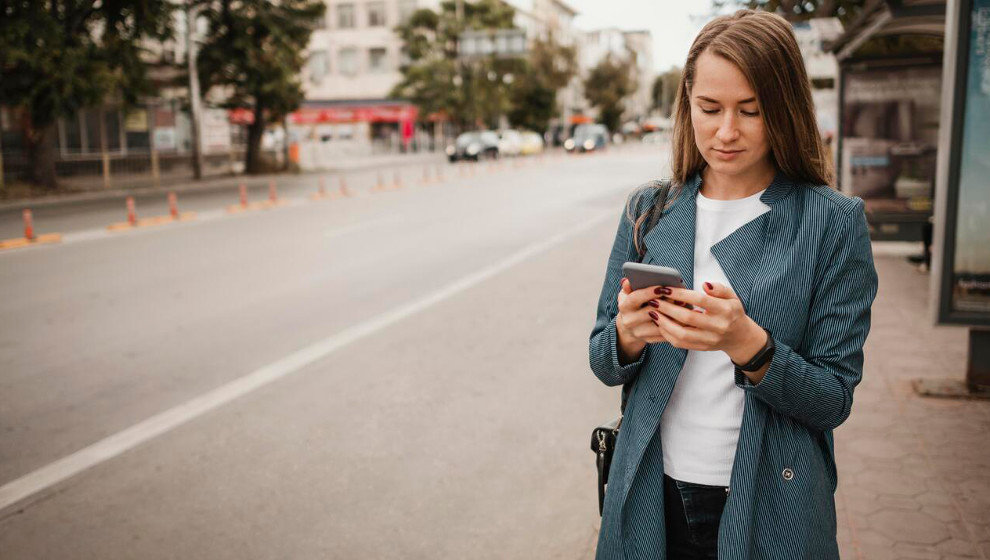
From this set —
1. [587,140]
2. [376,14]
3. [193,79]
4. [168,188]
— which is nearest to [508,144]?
[587,140]

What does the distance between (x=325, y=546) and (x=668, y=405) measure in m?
2.40

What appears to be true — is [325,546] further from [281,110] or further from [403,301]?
[281,110]

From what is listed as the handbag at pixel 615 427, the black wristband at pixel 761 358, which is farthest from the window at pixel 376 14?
the black wristband at pixel 761 358

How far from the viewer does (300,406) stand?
562cm

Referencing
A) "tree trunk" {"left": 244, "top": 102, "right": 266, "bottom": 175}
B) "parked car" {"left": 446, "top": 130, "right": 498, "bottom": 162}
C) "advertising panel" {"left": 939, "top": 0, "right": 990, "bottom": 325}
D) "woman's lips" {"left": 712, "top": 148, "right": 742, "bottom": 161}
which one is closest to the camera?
"woman's lips" {"left": 712, "top": 148, "right": 742, "bottom": 161}

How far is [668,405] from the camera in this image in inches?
72.4

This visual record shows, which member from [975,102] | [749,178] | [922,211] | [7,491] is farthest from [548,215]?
[749,178]

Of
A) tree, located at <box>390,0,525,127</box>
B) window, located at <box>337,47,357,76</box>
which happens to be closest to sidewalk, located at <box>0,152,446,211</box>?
tree, located at <box>390,0,525,127</box>

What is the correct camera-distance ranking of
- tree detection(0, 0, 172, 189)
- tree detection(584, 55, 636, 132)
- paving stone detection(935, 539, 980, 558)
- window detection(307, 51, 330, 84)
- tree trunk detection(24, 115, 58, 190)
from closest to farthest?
paving stone detection(935, 539, 980, 558)
tree detection(0, 0, 172, 189)
tree trunk detection(24, 115, 58, 190)
window detection(307, 51, 330, 84)
tree detection(584, 55, 636, 132)

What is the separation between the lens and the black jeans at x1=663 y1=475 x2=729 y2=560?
181cm

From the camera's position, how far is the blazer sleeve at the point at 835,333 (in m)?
1.64

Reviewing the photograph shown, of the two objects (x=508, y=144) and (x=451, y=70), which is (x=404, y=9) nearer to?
(x=451, y=70)

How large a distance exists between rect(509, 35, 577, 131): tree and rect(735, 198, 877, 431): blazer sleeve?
6659cm

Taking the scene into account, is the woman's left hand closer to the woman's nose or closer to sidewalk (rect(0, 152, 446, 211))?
the woman's nose
